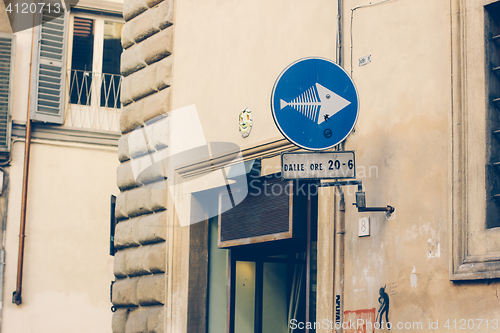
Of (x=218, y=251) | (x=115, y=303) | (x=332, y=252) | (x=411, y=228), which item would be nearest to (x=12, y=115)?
(x=115, y=303)

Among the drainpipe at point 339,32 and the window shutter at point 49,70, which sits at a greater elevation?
the window shutter at point 49,70

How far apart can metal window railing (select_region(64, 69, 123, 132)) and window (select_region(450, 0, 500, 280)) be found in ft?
27.6

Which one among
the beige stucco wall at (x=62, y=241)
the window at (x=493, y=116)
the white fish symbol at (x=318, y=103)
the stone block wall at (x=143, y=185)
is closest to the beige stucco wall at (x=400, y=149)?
the window at (x=493, y=116)

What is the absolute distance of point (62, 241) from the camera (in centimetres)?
1172

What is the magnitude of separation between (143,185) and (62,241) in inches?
151

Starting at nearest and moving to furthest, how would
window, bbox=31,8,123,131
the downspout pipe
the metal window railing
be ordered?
the downspout pipe, window, bbox=31,8,123,131, the metal window railing

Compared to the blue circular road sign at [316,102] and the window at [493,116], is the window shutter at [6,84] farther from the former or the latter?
the window at [493,116]

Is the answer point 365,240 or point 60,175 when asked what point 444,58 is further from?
point 60,175

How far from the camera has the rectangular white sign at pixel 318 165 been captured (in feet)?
16.7

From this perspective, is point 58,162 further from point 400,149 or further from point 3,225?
point 400,149

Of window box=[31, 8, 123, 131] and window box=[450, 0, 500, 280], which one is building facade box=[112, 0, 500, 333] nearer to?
window box=[450, 0, 500, 280]

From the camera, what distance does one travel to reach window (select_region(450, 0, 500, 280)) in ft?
15.3

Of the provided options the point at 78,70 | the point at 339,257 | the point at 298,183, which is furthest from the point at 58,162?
the point at 339,257

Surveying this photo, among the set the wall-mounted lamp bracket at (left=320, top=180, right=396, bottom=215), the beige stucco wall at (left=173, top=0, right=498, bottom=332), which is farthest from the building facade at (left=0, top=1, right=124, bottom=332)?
the wall-mounted lamp bracket at (left=320, top=180, right=396, bottom=215)
